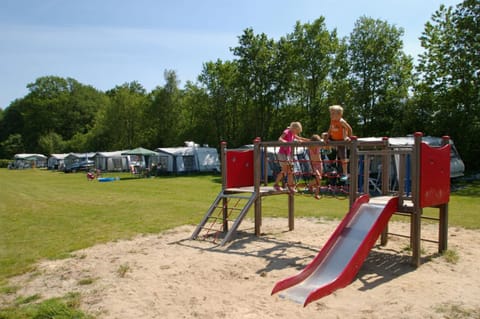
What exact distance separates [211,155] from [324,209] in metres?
22.5

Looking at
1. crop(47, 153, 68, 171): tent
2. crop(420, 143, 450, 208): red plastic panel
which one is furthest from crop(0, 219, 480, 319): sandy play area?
crop(47, 153, 68, 171): tent

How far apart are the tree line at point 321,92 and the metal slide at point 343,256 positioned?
2019 centimetres

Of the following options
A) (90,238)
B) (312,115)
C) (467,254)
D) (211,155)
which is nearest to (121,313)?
(90,238)

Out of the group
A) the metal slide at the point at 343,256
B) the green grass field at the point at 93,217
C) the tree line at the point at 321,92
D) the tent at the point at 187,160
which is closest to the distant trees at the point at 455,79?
the tree line at the point at 321,92

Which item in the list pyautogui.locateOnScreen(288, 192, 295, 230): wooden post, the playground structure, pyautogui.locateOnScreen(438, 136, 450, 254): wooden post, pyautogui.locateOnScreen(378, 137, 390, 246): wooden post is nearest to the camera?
the playground structure

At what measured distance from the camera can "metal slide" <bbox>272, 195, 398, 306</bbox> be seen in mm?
4832

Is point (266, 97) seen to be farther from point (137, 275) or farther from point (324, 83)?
point (137, 275)

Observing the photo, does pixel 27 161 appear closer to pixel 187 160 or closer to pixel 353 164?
pixel 187 160

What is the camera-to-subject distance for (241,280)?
17.8ft

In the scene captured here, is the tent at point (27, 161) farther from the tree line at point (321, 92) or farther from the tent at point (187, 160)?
the tent at point (187, 160)

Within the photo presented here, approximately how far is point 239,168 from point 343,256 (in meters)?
4.10

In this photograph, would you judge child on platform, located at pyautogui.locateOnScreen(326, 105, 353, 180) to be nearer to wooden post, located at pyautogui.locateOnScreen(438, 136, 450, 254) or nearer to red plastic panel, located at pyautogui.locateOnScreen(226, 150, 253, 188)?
wooden post, located at pyautogui.locateOnScreen(438, 136, 450, 254)

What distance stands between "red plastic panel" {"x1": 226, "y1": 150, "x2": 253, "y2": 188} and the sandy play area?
1.48 metres

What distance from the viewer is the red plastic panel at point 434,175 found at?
19.7 ft
